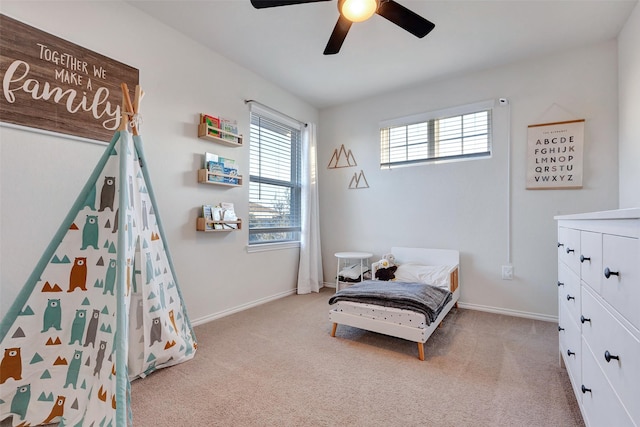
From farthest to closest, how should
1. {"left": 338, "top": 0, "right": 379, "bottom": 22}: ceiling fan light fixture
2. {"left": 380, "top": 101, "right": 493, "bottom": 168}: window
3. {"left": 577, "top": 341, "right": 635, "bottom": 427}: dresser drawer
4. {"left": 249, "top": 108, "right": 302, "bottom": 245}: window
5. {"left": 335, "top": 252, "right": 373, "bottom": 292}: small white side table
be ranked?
{"left": 335, "top": 252, "right": 373, "bottom": 292}: small white side table, {"left": 249, "top": 108, "right": 302, "bottom": 245}: window, {"left": 380, "top": 101, "right": 493, "bottom": 168}: window, {"left": 338, "top": 0, "right": 379, "bottom": 22}: ceiling fan light fixture, {"left": 577, "top": 341, "right": 635, "bottom": 427}: dresser drawer

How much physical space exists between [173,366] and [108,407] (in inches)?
27.9

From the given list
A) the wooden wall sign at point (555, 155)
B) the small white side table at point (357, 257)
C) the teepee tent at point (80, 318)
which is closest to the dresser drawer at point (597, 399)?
the teepee tent at point (80, 318)

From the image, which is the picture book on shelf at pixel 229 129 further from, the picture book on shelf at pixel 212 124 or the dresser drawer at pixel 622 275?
the dresser drawer at pixel 622 275

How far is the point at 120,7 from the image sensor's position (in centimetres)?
226

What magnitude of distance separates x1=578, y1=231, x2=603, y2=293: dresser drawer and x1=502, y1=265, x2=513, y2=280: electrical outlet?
1.84 metres

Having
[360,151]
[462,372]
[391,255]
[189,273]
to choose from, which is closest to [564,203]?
[391,255]

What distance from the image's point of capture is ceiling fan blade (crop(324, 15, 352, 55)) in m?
1.89

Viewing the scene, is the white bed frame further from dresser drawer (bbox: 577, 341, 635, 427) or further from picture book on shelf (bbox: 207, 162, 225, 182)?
picture book on shelf (bbox: 207, 162, 225, 182)

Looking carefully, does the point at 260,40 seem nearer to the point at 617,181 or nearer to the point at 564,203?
the point at 564,203

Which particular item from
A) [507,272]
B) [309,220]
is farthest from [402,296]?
[309,220]

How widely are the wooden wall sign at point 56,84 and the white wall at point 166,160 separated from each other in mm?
77

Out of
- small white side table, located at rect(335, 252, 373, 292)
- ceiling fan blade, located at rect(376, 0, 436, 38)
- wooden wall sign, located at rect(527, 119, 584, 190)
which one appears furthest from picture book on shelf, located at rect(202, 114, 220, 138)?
wooden wall sign, located at rect(527, 119, 584, 190)

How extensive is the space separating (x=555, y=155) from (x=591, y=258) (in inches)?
85.1

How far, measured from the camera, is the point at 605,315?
41.6 inches
